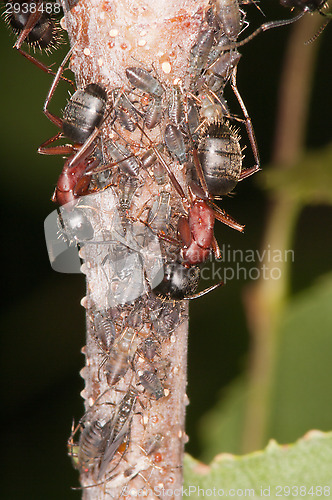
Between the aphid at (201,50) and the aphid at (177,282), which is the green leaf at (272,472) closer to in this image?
the aphid at (177,282)

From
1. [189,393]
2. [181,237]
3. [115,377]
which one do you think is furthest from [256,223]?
[115,377]

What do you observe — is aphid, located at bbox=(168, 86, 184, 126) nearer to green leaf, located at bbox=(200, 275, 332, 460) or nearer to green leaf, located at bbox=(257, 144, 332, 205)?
green leaf, located at bbox=(257, 144, 332, 205)

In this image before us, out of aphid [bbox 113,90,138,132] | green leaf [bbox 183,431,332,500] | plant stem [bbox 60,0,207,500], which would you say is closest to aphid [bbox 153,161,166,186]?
plant stem [bbox 60,0,207,500]

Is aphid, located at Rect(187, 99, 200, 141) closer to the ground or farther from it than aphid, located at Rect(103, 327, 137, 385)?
farther from it

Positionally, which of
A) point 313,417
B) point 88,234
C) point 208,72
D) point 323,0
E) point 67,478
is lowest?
point 67,478

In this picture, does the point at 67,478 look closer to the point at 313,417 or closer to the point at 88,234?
the point at 313,417
